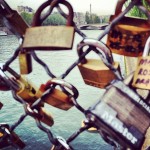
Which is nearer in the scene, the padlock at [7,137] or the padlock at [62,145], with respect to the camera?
the padlock at [62,145]

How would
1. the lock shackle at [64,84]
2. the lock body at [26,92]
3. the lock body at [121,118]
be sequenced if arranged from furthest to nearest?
the lock body at [26,92] → the lock shackle at [64,84] → the lock body at [121,118]

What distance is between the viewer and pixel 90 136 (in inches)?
107

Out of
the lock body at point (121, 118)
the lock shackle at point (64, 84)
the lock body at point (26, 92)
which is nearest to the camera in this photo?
the lock body at point (121, 118)

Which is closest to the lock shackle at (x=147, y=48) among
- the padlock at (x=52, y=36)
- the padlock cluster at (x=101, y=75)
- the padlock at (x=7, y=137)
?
the padlock cluster at (x=101, y=75)

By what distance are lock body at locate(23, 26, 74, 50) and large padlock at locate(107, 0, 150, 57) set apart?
8 cm

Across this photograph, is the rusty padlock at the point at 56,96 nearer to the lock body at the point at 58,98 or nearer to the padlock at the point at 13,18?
the lock body at the point at 58,98

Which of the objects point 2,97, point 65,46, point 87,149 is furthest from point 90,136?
point 65,46

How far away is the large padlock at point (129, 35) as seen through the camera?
1.89 ft

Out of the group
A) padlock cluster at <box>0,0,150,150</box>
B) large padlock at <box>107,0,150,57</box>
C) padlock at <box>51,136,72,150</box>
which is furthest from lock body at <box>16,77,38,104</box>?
large padlock at <box>107,0,150,57</box>

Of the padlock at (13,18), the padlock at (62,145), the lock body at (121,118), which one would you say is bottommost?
the padlock at (62,145)

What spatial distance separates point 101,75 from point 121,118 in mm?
150

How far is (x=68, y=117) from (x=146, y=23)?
9.04 feet

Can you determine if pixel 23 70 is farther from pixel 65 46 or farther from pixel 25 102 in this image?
pixel 65 46

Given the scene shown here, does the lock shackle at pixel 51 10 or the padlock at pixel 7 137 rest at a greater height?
the lock shackle at pixel 51 10
